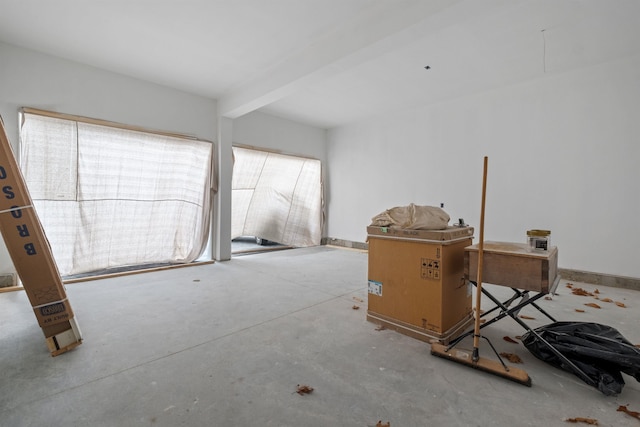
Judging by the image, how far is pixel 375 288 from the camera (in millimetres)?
2564

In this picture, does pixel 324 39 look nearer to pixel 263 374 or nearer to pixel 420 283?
pixel 420 283

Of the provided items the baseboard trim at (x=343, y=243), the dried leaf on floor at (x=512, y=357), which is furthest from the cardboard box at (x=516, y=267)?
the baseboard trim at (x=343, y=243)

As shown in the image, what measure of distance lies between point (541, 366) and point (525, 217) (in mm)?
3307

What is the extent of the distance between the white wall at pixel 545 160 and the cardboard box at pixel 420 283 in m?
2.79

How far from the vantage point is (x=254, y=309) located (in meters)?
2.93

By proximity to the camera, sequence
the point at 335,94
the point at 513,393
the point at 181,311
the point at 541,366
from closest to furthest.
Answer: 1. the point at 513,393
2. the point at 541,366
3. the point at 181,311
4. the point at 335,94

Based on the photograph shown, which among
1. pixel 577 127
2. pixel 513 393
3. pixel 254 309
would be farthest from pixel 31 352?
pixel 577 127

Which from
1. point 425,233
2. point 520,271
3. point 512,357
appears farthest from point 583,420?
point 425,233

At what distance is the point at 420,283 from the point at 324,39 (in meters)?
2.92

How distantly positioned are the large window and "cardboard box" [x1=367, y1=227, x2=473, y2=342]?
376 centimetres

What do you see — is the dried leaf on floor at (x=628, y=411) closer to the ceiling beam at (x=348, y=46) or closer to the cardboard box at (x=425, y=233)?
the cardboard box at (x=425, y=233)

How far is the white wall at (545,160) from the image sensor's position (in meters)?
3.80

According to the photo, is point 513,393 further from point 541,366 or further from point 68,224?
point 68,224

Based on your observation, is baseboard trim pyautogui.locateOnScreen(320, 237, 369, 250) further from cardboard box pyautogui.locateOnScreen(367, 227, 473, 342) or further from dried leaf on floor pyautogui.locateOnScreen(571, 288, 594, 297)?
cardboard box pyautogui.locateOnScreen(367, 227, 473, 342)
